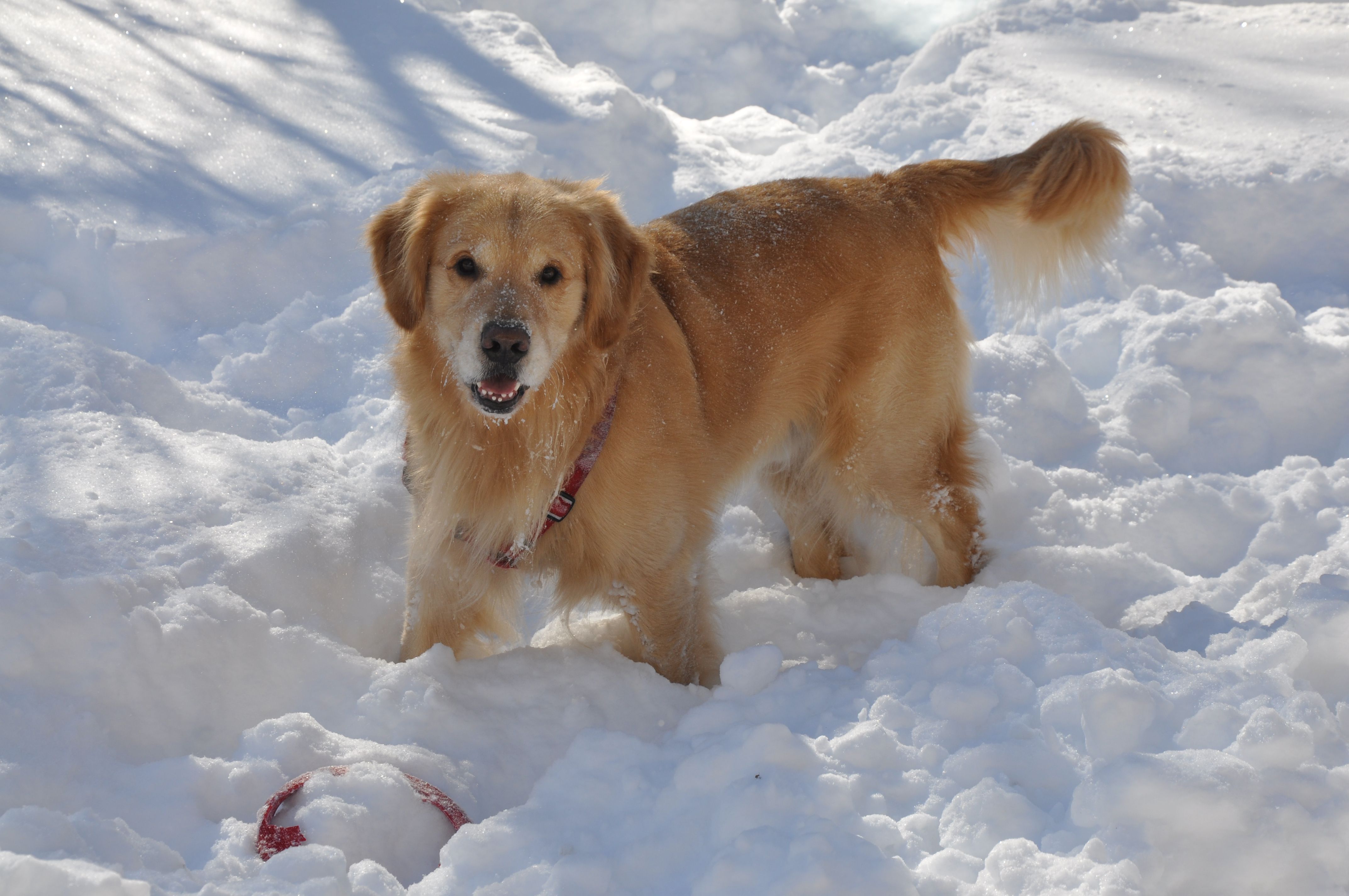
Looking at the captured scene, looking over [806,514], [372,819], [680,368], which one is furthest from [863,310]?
[372,819]

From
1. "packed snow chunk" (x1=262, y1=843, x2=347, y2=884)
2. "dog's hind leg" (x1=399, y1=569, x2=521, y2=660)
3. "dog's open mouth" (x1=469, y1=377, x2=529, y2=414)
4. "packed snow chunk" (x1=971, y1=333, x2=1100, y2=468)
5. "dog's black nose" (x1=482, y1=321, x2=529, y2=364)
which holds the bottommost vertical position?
"dog's hind leg" (x1=399, y1=569, x2=521, y2=660)

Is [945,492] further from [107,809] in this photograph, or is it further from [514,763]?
[107,809]

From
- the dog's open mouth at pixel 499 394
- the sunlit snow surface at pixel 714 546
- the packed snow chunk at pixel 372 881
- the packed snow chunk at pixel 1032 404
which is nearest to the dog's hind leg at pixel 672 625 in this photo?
the sunlit snow surface at pixel 714 546

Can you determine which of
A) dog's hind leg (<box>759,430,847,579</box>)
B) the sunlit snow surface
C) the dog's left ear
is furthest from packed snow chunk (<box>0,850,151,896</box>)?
dog's hind leg (<box>759,430,847,579</box>)

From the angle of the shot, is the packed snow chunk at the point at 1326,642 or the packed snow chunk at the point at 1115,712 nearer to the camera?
the packed snow chunk at the point at 1115,712

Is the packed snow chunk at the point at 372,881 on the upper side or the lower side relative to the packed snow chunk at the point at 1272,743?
lower

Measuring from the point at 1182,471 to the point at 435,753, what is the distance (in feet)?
10.7

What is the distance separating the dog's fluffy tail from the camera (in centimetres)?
336

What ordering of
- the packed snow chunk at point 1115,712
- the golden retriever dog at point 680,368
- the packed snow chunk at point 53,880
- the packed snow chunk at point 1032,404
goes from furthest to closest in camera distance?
the packed snow chunk at point 1032,404, the golden retriever dog at point 680,368, the packed snow chunk at point 1115,712, the packed snow chunk at point 53,880

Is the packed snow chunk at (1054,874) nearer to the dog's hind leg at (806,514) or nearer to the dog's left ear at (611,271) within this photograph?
the dog's left ear at (611,271)

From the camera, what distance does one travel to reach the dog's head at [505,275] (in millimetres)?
2369

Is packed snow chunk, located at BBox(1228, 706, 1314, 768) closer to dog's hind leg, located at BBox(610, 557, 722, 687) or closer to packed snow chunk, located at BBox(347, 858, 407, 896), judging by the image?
dog's hind leg, located at BBox(610, 557, 722, 687)

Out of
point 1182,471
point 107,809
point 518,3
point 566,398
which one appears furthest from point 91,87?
point 1182,471

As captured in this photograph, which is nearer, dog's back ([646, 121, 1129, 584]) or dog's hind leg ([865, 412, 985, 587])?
dog's back ([646, 121, 1129, 584])
